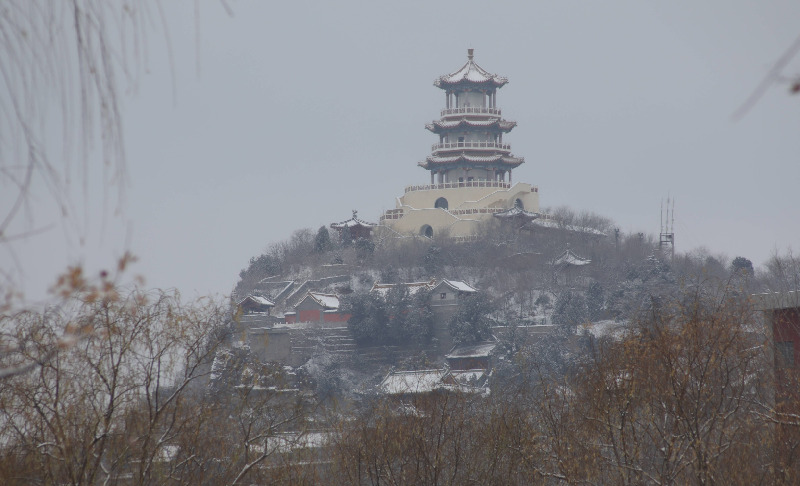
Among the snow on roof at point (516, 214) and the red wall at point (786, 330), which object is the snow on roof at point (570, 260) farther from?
the red wall at point (786, 330)

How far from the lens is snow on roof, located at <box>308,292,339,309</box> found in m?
49.0

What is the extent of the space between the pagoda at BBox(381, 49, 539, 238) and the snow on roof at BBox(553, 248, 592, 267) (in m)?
5.23

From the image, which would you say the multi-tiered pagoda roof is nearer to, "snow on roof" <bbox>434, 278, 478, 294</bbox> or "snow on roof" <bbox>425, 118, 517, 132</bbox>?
"snow on roof" <bbox>425, 118, 517, 132</bbox>

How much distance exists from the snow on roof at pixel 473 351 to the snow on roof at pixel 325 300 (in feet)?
18.7

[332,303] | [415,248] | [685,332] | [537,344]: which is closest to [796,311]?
[685,332]

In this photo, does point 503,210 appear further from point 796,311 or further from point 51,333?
point 51,333

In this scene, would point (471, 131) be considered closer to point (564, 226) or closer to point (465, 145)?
point (465, 145)

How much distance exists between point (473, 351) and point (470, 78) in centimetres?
1885

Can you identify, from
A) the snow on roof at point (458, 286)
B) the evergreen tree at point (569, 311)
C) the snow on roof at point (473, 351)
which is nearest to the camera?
the snow on roof at point (473, 351)

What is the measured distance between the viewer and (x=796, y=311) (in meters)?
14.2

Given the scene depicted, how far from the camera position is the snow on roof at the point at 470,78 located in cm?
5972

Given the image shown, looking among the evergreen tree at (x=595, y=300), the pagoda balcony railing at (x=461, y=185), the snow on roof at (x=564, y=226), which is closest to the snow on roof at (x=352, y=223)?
the pagoda balcony railing at (x=461, y=185)

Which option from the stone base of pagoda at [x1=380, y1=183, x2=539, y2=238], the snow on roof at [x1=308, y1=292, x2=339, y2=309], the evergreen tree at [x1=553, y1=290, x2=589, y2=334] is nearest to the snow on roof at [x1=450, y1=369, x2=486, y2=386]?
the evergreen tree at [x1=553, y1=290, x2=589, y2=334]

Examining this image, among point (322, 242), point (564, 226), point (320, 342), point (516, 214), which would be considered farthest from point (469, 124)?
point (320, 342)
